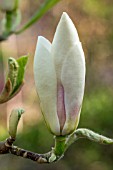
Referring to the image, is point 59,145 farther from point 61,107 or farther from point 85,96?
point 85,96

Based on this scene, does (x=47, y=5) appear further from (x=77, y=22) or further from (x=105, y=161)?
(x=77, y=22)

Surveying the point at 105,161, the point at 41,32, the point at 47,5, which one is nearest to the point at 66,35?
the point at 47,5

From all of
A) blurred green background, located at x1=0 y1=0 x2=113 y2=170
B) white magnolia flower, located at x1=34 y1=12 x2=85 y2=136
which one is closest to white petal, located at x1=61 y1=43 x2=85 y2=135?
white magnolia flower, located at x1=34 y1=12 x2=85 y2=136

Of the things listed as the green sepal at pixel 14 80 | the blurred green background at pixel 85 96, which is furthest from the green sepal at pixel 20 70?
the blurred green background at pixel 85 96

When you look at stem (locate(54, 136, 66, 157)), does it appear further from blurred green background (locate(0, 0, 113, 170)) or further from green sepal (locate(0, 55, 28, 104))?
blurred green background (locate(0, 0, 113, 170))

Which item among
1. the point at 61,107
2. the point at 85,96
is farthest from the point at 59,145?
the point at 85,96

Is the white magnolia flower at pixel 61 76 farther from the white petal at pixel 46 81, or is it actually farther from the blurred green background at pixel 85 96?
the blurred green background at pixel 85 96

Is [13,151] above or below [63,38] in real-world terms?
below
